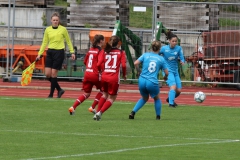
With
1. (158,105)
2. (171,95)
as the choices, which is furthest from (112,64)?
(171,95)

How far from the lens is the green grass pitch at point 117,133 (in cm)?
1134

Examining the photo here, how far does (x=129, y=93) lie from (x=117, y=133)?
33.6 feet

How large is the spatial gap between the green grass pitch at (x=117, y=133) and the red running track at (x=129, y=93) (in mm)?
2487

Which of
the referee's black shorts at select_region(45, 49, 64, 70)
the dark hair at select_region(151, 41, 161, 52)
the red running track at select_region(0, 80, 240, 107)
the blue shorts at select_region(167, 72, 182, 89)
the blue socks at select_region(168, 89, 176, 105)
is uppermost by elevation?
the dark hair at select_region(151, 41, 161, 52)

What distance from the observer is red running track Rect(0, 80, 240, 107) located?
2195 centimetres

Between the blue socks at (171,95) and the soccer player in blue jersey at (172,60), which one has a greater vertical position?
the soccer player in blue jersey at (172,60)

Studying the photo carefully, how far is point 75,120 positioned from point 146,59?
1836 mm

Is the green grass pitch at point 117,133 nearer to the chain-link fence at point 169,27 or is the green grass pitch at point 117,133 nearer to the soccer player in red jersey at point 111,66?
the soccer player in red jersey at point 111,66

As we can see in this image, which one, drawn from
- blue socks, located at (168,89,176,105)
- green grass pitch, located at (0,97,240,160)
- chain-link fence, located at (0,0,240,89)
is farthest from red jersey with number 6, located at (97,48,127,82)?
chain-link fence, located at (0,0,240,89)

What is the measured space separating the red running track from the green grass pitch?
8.16ft

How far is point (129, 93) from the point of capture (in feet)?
78.8

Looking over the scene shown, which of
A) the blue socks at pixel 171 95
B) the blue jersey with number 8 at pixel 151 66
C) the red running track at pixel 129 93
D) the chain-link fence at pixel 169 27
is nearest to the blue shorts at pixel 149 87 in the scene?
the blue jersey with number 8 at pixel 151 66

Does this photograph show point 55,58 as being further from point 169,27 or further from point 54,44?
point 169,27

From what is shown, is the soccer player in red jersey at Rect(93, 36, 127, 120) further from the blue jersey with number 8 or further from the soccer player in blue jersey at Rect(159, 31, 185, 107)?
the soccer player in blue jersey at Rect(159, 31, 185, 107)
